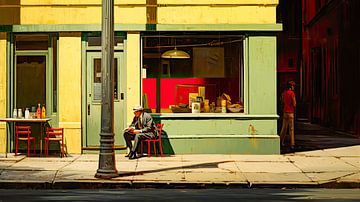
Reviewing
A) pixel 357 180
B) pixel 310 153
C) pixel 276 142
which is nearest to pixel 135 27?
pixel 276 142

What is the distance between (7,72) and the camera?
15.6 metres

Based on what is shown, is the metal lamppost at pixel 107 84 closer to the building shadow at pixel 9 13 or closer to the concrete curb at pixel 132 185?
the concrete curb at pixel 132 185

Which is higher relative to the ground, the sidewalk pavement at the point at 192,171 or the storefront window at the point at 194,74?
the storefront window at the point at 194,74

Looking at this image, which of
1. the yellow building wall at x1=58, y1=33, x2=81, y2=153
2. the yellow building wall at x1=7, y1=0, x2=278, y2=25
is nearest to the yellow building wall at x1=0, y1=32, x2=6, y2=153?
the yellow building wall at x1=7, y1=0, x2=278, y2=25

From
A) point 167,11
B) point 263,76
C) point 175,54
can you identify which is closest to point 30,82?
point 175,54

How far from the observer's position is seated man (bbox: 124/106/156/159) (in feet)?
47.8

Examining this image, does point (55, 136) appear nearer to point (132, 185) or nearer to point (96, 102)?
point (96, 102)

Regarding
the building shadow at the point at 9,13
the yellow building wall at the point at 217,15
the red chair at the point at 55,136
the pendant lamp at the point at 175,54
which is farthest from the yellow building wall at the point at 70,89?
the yellow building wall at the point at 217,15

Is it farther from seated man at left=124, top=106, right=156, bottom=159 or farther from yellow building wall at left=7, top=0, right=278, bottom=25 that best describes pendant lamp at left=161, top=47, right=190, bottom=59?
seated man at left=124, top=106, right=156, bottom=159

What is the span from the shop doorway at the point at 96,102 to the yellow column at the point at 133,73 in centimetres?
20

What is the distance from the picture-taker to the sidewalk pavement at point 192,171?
11.3 metres

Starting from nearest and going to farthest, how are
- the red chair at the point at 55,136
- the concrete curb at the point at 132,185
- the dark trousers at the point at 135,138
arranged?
the concrete curb at the point at 132,185 → the dark trousers at the point at 135,138 → the red chair at the point at 55,136

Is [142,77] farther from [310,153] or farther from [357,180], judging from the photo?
[357,180]

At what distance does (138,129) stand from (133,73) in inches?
62.7
